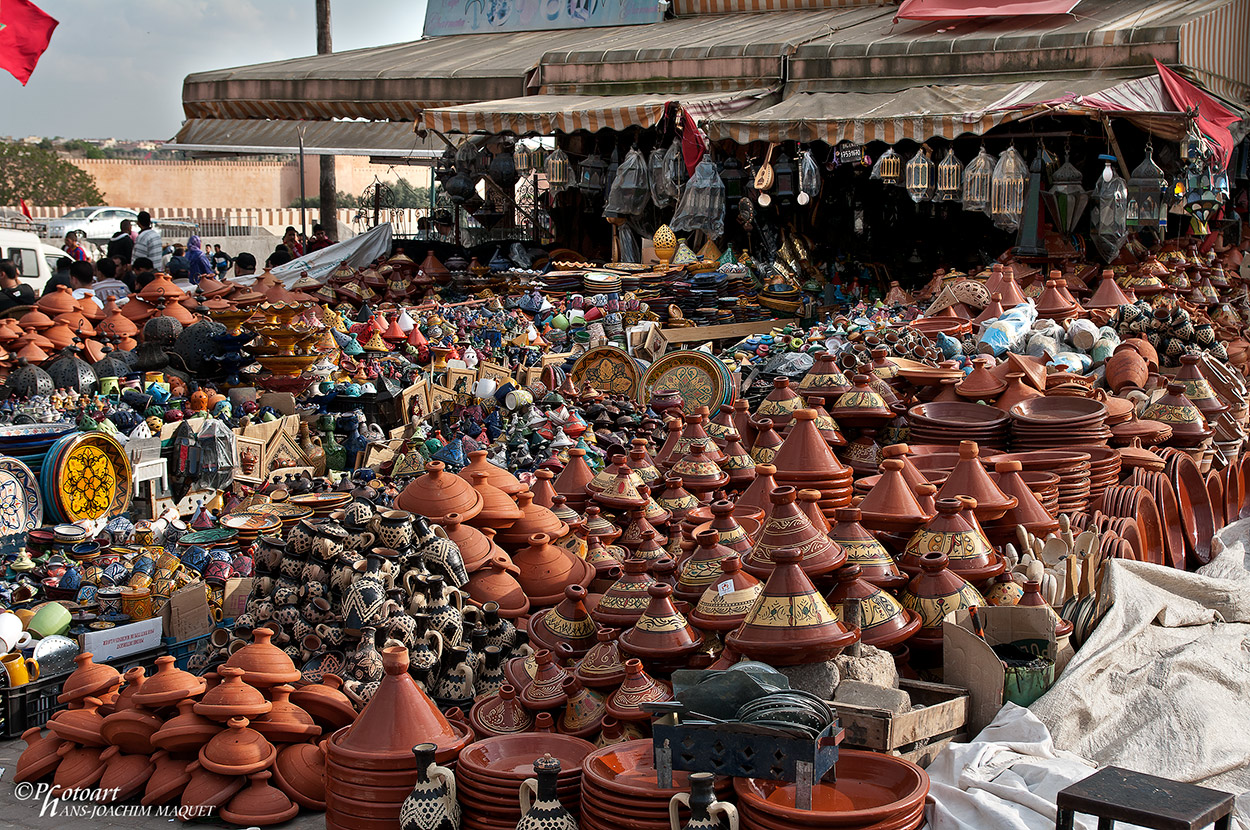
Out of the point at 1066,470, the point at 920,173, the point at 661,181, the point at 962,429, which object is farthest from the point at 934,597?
the point at 661,181

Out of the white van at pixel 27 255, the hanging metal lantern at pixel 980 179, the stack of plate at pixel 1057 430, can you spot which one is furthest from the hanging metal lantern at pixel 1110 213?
the white van at pixel 27 255

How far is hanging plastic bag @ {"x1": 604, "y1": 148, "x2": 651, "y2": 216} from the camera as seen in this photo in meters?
12.3

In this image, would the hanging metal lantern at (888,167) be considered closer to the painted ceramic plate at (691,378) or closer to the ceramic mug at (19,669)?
the painted ceramic plate at (691,378)

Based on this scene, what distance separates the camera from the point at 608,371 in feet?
27.9

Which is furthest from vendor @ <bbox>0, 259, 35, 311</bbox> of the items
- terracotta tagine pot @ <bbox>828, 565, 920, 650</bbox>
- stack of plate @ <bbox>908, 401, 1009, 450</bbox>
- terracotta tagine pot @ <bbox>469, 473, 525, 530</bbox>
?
terracotta tagine pot @ <bbox>828, 565, 920, 650</bbox>

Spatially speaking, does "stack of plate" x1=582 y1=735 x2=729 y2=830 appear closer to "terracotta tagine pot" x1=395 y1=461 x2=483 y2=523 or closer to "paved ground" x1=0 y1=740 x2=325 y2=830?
"paved ground" x1=0 y1=740 x2=325 y2=830

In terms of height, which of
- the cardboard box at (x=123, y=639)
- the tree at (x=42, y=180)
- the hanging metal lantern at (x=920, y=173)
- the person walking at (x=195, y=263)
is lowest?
the cardboard box at (x=123, y=639)

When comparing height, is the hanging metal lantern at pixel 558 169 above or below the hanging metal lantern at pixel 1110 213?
above

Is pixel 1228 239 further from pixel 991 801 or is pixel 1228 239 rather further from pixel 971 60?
pixel 991 801

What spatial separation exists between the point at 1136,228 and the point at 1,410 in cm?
893

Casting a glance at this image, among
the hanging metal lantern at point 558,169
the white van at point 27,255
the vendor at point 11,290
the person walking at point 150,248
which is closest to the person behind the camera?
the vendor at point 11,290

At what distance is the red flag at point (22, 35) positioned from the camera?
9.01 meters

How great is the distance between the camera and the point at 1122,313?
8141mm

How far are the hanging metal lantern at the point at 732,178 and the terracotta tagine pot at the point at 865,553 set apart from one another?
8.39 metres
